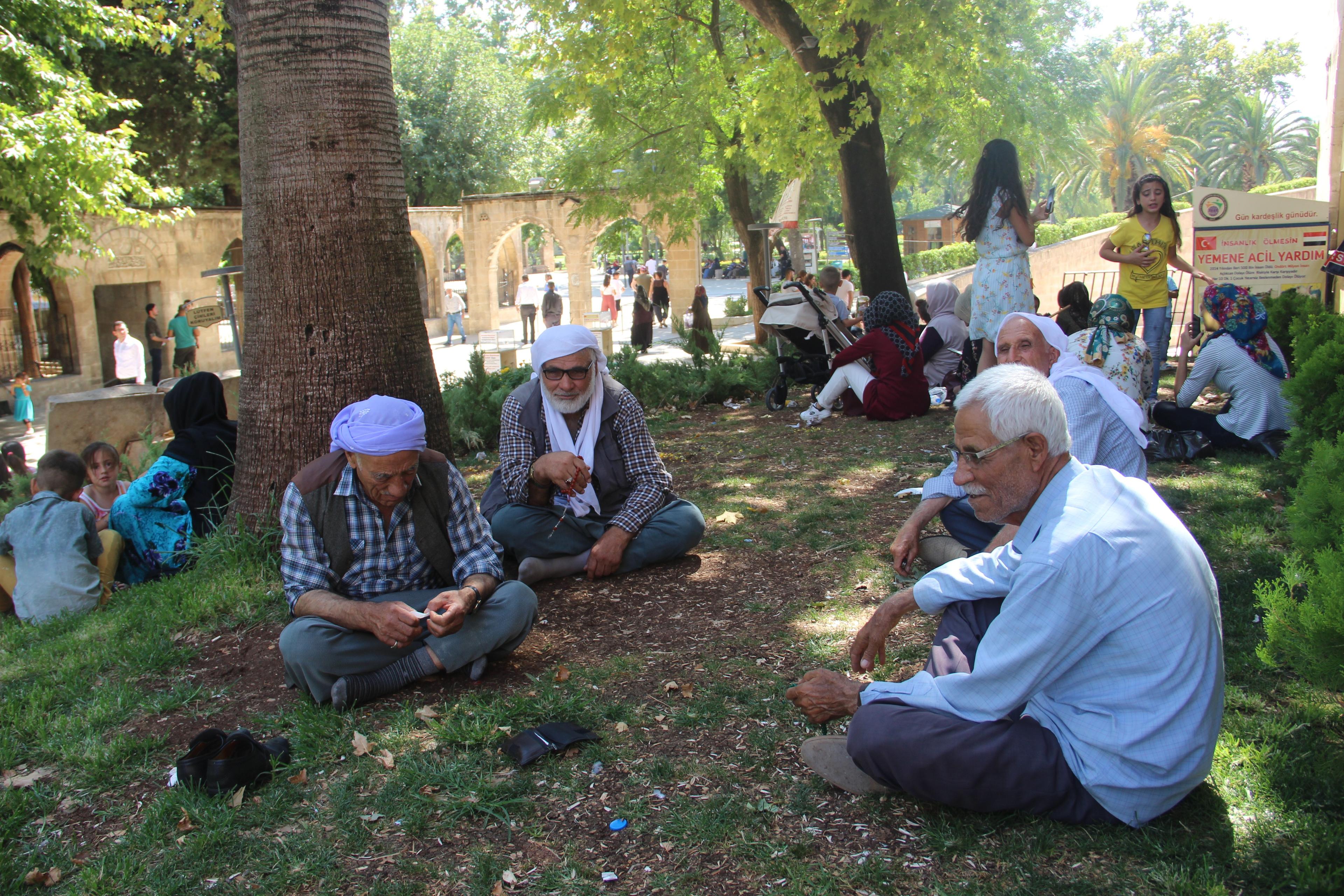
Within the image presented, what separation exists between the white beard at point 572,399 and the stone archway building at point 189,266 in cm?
1319

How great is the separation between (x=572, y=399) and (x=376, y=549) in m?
1.42

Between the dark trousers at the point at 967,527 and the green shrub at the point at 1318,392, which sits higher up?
the green shrub at the point at 1318,392

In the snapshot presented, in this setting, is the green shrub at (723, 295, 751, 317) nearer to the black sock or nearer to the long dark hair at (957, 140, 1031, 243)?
the long dark hair at (957, 140, 1031, 243)

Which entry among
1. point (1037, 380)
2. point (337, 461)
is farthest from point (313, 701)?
point (1037, 380)

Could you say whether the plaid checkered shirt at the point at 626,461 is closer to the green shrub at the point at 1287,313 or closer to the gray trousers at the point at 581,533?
the gray trousers at the point at 581,533

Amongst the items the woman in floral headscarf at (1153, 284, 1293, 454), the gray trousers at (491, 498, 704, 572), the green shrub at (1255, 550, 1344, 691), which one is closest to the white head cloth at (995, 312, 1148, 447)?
the green shrub at (1255, 550, 1344, 691)

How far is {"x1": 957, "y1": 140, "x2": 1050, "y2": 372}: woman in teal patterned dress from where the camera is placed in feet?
25.7

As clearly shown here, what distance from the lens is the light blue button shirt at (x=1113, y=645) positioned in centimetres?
238

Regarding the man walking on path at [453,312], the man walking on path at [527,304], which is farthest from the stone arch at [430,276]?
the man walking on path at [527,304]

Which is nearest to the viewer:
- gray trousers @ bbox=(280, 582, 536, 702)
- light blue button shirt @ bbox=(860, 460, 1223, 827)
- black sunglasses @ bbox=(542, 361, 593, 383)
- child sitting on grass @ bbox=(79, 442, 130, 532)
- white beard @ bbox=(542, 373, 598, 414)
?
light blue button shirt @ bbox=(860, 460, 1223, 827)

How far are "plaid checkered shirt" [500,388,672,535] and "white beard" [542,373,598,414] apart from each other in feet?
0.47

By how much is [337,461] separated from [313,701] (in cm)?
92

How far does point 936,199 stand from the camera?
302ft

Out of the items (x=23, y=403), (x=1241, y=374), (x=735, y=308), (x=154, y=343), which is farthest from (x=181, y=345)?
(x=1241, y=374)
